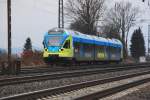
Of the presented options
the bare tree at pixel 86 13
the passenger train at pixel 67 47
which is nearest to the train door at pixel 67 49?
the passenger train at pixel 67 47

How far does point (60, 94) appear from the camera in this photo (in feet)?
52.9

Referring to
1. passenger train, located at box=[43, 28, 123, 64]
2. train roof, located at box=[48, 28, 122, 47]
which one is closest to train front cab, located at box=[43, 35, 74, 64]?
passenger train, located at box=[43, 28, 123, 64]

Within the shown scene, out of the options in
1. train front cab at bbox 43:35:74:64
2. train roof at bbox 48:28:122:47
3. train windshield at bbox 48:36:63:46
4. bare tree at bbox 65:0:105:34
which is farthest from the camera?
bare tree at bbox 65:0:105:34

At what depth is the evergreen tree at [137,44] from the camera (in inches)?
4745

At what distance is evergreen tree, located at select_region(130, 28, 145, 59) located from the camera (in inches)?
4745

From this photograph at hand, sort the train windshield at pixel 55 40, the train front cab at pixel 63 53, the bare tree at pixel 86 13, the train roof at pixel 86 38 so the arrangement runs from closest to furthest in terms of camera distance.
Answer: the train front cab at pixel 63 53
the train windshield at pixel 55 40
the train roof at pixel 86 38
the bare tree at pixel 86 13

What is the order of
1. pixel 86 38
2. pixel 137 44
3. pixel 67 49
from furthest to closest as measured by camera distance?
pixel 137 44 → pixel 86 38 → pixel 67 49

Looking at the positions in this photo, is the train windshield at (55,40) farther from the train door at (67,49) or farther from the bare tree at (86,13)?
the bare tree at (86,13)

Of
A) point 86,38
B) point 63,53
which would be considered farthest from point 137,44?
point 63,53

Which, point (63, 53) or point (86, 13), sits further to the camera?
point (86, 13)

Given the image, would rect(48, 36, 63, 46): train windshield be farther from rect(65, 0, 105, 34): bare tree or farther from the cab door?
rect(65, 0, 105, 34): bare tree

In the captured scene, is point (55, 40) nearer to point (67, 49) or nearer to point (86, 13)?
point (67, 49)

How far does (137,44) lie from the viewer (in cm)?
12250

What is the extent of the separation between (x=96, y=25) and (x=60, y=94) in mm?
79282
